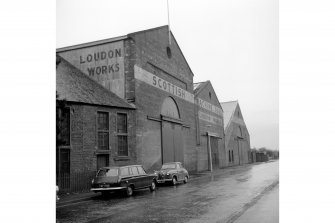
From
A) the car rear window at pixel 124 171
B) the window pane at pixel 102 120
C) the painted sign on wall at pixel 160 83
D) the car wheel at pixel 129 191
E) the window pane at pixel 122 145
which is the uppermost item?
the painted sign on wall at pixel 160 83

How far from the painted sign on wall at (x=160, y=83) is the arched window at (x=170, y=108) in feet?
1.92

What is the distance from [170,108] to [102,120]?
10432 millimetres

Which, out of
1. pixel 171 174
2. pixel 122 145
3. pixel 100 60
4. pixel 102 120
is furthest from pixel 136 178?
pixel 100 60

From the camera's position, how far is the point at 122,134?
1405 cm

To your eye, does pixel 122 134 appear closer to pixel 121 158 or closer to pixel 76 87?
pixel 121 158

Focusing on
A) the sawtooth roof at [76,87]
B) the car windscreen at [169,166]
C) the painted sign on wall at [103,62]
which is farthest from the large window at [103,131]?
the car windscreen at [169,166]

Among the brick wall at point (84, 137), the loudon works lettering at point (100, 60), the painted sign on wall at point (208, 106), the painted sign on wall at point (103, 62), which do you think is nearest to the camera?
the painted sign on wall at point (103, 62)

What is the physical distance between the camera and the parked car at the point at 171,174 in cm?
1708

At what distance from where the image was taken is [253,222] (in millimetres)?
6598

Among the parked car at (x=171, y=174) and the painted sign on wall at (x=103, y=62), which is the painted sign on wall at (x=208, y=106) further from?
the painted sign on wall at (x=103, y=62)

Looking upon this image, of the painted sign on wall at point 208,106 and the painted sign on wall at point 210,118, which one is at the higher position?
the painted sign on wall at point 208,106

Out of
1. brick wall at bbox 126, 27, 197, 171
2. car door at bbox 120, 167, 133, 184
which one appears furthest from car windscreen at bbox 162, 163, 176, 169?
car door at bbox 120, 167, 133, 184
